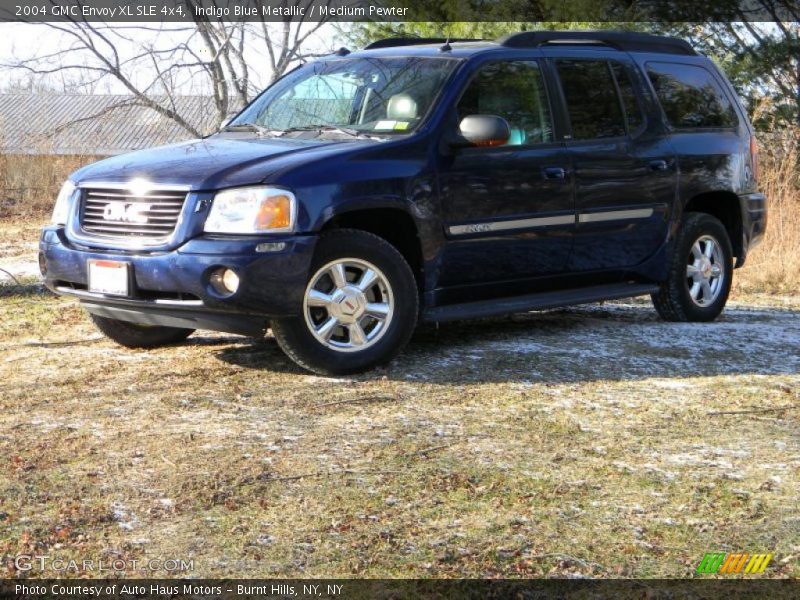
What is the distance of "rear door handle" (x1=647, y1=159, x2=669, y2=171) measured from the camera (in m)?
7.84

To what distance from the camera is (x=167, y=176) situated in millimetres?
6125

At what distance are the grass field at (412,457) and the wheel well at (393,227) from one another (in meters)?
0.60

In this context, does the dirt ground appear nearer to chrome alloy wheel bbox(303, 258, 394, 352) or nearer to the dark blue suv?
chrome alloy wheel bbox(303, 258, 394, 352)

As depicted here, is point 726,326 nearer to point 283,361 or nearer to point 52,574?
point 283,361

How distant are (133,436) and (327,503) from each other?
48.0 inches

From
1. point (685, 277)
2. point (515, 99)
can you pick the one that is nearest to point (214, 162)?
point (515, 99)

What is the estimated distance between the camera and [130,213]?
6.18 meters

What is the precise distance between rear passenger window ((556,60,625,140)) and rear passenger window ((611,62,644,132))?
0.06 metres

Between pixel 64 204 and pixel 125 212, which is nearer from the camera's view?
pixel 125 212

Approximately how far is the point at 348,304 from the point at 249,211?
2.41 feet

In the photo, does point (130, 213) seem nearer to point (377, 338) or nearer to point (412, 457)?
point (377, 338)

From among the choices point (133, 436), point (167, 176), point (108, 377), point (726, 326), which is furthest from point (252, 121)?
point (726, 326)

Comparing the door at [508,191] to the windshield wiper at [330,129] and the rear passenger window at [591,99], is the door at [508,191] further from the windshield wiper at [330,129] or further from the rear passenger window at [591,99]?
the windshield wiper at [330,129]

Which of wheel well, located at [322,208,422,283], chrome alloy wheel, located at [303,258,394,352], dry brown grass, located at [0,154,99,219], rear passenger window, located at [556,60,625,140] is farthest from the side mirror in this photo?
dry brown grass, located at [0,154,99,219]
